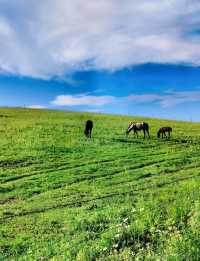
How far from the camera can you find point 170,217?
565 inches

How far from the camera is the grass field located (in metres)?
12.8

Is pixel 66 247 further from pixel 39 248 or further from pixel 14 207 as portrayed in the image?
pixel 14 207

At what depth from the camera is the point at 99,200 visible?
69.4ft

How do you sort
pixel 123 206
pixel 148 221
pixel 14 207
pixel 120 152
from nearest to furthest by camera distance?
pixel 148 221 → pixel 123 206 → pixel 14 207 → pixel 120 152

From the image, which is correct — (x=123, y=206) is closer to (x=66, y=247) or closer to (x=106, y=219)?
(x=106, y=219)

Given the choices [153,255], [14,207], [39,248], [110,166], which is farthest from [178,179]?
[153,255]

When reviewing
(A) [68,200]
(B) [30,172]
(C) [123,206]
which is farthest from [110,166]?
(C) [123,206]

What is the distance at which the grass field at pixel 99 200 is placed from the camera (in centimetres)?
1284

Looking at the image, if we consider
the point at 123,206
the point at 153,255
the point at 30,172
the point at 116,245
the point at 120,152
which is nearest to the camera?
the point at 153,255

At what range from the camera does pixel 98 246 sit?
12.9 meters

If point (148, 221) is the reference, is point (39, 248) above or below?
below

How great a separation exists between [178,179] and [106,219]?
35.3 ft

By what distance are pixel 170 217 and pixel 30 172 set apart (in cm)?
1891

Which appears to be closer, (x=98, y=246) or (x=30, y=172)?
(x=98, y=246)
